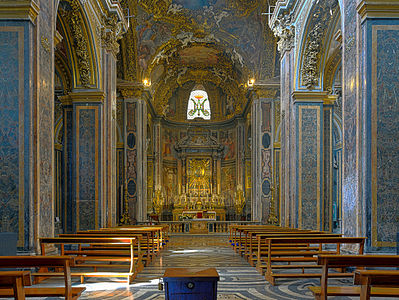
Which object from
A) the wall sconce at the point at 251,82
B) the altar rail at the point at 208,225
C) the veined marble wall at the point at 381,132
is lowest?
the altar rail at the point at 208,225

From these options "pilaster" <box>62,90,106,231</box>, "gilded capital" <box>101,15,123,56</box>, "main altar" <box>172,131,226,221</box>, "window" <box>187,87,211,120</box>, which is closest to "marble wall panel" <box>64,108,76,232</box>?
"pilaster" <box>62,90,106,231</box>

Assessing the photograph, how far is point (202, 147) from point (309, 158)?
17857mm

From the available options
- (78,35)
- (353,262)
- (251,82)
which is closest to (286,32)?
(78,35)

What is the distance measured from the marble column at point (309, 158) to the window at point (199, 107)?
19088 millimetres

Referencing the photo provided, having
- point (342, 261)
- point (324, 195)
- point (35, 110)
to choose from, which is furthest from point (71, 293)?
point (324, 195)

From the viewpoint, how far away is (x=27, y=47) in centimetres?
771

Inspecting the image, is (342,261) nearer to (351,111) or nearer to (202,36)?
(351,111)

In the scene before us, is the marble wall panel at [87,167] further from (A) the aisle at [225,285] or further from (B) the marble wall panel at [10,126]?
(B) the marble wall panel at [10,126]

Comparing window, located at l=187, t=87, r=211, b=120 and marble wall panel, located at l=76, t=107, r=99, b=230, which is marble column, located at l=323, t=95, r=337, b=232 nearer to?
marble wall panel, located at l=76, t=107, r=99, b=230

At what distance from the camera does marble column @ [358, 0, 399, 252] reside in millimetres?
7430

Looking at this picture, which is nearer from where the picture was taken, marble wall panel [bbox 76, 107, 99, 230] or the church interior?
the church interior

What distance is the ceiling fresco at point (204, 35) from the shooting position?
2198cm

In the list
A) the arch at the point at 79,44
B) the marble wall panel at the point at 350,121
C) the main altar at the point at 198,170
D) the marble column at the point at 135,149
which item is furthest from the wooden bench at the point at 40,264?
the main altar at the point at 198,170

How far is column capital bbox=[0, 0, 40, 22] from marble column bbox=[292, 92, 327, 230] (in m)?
8.59
